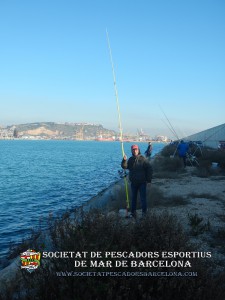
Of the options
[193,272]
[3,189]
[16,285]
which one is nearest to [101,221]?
[193,272]

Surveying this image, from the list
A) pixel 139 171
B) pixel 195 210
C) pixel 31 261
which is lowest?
pixel 195 210

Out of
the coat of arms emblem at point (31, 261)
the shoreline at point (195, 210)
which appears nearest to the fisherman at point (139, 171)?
the shoreline at point (195, 210)

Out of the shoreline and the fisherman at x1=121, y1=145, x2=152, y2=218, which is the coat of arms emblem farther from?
the fisherman at x1=121, y1=145, x2=152, y2=218

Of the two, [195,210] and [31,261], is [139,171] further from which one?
[31,261]

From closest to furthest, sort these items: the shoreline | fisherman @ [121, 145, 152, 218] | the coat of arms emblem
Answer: the coat of arms emblem
the shoreline
fisherman @ [121, 145, 152, 218]

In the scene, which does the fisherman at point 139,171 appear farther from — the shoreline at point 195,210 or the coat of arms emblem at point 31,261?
the coat of arms emblem at point 31,261

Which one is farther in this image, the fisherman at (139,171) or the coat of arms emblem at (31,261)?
the fisherman at (139,171)

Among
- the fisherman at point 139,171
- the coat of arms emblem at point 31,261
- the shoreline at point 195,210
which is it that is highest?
the fisherman at point 139,171

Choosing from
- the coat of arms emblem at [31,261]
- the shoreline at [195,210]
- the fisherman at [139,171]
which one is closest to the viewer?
the coat of arms emblem at [31,261]

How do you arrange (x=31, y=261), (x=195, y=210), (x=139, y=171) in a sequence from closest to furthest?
(x=31, y=261)
(x=139, y=171)
(x=195, y=210)

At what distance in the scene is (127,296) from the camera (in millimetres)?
3037

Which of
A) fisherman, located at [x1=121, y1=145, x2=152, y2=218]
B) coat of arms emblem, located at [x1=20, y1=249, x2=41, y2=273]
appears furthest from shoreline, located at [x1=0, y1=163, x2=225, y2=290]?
fisherman, located at [x1=121, y1=145, x2=152, y2=218]

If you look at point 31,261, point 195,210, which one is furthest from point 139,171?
point 31,261

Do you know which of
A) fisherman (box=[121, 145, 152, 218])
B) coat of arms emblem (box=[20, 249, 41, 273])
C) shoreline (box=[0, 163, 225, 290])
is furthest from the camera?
fisherman (box=[121, 145, 152, 218])
